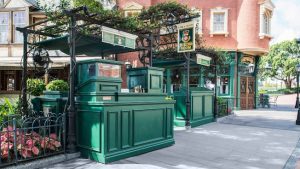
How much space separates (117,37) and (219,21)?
14929mm

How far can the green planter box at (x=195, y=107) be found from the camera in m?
11.1

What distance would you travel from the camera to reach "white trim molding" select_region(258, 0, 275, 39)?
19.2 meters

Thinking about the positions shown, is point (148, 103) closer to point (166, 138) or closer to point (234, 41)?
point (166, 138)

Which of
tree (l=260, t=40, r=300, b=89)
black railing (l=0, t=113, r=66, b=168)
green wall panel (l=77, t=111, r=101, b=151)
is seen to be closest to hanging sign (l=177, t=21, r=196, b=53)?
green wall panel (l=77, t=111, r=101, b=151)

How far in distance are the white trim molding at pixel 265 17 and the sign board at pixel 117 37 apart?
49.8 ft

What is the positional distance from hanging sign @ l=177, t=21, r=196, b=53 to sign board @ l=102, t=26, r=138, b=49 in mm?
3412

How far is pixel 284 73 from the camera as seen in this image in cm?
4759

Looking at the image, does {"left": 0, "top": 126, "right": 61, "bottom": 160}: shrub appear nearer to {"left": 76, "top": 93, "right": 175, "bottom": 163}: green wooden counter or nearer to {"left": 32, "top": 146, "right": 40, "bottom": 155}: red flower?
{"left": 32, "top": 146, "right": 40, "bottom": 155}: red flower

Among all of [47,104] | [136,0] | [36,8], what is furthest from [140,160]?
[36,8]

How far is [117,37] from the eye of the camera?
6645 millimetres

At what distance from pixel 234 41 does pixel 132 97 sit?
15.1 metres

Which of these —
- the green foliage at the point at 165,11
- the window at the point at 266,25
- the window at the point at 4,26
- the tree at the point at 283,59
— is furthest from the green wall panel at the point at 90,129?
the tree at the point at 283,59

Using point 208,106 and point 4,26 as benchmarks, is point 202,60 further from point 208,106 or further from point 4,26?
point 4,26

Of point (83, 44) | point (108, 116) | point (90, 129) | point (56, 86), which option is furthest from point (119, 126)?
point (56, 86)
